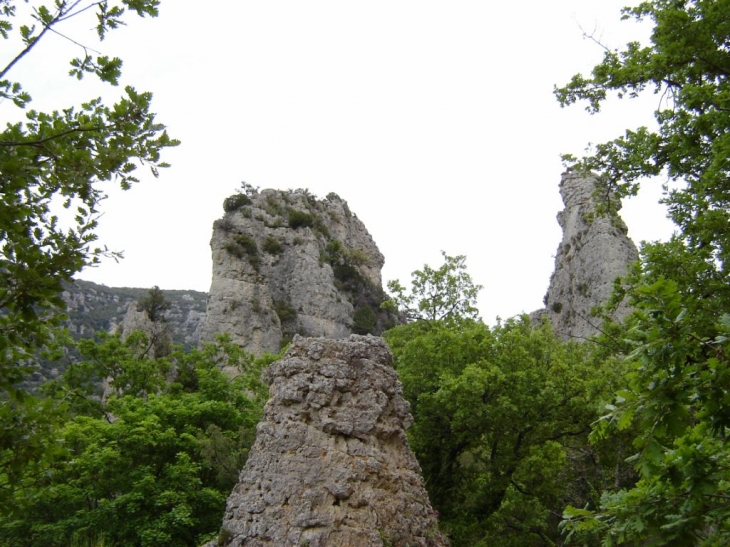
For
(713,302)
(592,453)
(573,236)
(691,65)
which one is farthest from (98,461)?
(573,236)

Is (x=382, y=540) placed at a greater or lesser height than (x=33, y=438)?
lesser

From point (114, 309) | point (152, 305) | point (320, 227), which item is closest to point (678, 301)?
point (152, 305)

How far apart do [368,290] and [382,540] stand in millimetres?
39695

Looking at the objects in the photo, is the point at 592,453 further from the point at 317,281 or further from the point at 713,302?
the point at 317,281

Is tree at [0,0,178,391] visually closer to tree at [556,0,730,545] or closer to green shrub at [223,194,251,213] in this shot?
tree at [556,0,730,545]

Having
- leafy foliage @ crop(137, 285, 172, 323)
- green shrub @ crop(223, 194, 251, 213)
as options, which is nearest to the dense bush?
leafy foliage @ crop(137, 285, 172, 323)

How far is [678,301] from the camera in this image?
9.73 ft

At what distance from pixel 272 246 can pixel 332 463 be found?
35.3 meters

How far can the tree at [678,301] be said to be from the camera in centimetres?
301

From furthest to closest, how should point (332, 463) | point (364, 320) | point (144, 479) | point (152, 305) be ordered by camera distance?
1. point (364, 320)
2. point (152, 305)
3. point (144, 479)
4. point (332, 463)

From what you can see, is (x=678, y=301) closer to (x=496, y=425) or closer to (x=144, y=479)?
(x=144, y=479)

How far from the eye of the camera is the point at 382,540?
745 centimetres

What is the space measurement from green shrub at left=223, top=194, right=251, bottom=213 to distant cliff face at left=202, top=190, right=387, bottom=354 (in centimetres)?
7

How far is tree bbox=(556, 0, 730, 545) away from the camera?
3.01 m
